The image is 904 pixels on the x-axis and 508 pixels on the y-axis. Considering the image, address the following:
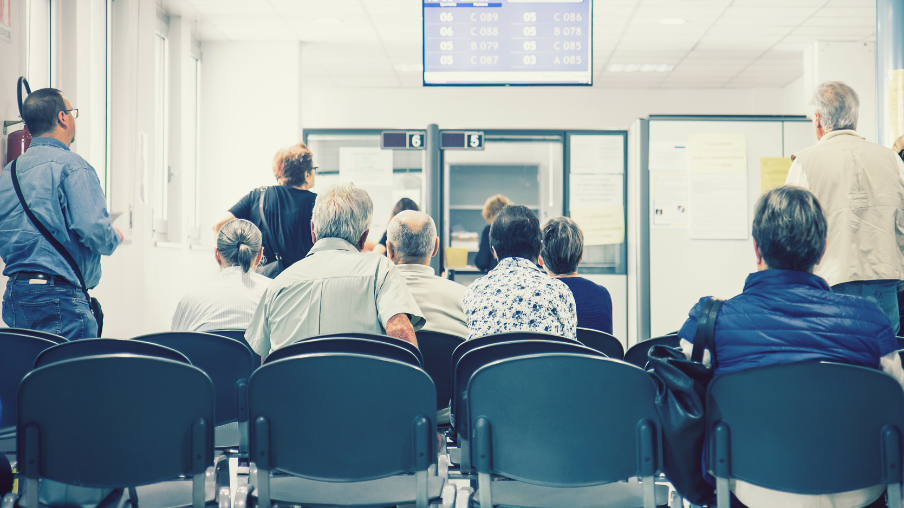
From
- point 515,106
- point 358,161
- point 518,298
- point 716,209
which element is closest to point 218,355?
point 518,298

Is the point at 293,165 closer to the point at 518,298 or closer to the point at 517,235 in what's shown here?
the point at 517,235

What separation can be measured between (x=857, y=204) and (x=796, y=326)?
1433 mm

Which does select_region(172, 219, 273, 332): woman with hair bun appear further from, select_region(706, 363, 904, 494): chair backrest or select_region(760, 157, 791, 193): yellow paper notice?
select_region(760, 157, 791, 193): yellow paper notice

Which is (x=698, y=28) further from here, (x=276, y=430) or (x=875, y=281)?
(x=276, y=430)

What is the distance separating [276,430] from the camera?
157 centimetres

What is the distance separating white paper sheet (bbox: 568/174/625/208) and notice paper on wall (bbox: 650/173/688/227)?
0.82 meters

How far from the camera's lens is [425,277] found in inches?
101

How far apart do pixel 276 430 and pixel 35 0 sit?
10.9 feet

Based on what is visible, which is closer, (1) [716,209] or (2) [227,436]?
(2) [227,436]

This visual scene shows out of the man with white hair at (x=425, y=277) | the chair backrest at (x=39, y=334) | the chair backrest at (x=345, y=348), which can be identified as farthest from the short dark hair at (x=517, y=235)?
the chair backrest at (x=39, y=334)

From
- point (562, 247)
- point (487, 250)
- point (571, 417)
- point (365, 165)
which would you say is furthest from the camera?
point (365, 165)

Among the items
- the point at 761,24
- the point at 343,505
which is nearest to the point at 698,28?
the point at 761,24

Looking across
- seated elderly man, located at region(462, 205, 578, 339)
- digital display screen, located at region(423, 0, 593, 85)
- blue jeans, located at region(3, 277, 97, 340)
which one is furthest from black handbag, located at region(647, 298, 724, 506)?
digital display screen, located at region(423, 0, 593, 85)

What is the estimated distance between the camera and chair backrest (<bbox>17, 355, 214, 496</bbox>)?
1486mm
